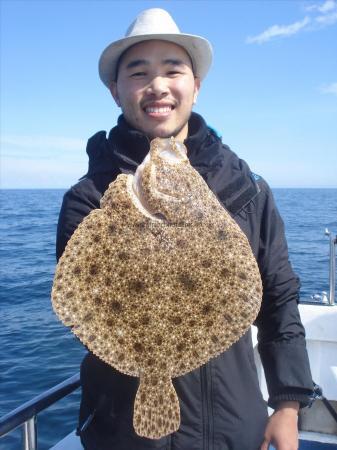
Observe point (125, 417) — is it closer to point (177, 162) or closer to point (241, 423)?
point (241, 423)

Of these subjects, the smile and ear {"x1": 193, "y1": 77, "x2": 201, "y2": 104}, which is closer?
the smile

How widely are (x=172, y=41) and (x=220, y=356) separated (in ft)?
5.33

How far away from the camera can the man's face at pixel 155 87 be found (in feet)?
7.22

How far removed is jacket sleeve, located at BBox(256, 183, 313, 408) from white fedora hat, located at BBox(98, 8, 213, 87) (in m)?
0.85

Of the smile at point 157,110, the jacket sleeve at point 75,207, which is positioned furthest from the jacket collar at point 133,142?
the jacket sleeve at point 75,207

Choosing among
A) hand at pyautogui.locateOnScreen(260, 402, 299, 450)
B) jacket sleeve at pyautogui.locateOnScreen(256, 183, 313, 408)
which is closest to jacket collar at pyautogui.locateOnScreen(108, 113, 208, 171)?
jacket sleeve at pyautogui.locateOnScreen(256, 183, 313, 408)

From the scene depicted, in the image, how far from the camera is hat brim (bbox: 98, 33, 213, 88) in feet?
7.25

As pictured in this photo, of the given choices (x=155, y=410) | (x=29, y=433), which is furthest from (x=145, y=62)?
(x=29, y=433)

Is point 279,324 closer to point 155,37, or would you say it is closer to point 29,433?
point 155,37

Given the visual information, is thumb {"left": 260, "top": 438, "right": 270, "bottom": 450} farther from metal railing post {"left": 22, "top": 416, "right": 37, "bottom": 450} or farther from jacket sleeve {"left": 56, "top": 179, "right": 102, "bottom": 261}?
metal railing post {"left": 22, "top": 416, "right": 37, "bottom": 450}

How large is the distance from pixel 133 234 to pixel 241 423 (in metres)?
1.17

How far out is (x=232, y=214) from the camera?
239 centimetres

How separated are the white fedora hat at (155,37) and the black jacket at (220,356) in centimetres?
32

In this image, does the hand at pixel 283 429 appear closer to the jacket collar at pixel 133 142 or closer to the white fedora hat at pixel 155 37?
the jacket collar at pixel 133 142
